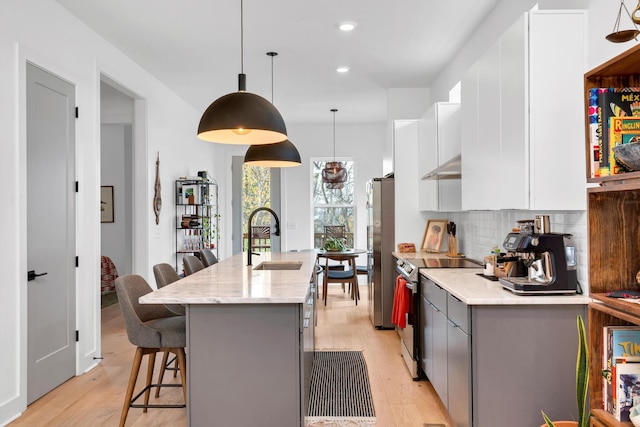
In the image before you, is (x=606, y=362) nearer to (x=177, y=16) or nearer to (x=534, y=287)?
(x=534, y=287)

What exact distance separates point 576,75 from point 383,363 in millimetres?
2797

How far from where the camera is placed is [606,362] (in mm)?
1596

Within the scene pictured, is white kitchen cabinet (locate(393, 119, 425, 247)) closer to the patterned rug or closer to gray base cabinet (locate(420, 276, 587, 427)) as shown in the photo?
the patterned rug

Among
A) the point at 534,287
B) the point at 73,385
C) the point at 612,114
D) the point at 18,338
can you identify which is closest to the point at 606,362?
the point at 612,114

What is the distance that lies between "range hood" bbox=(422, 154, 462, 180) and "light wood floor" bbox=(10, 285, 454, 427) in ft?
5.62

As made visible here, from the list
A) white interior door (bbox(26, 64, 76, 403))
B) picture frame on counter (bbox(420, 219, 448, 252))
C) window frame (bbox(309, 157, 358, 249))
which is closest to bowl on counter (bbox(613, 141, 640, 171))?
white interior door (bbox(26, 64, 76, 403))

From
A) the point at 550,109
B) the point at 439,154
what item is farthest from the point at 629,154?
the point at 439,154

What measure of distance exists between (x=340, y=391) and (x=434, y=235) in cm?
227

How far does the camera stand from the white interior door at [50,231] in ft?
11.2

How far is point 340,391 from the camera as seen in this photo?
361cm

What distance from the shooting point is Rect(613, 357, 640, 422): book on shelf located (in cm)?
152

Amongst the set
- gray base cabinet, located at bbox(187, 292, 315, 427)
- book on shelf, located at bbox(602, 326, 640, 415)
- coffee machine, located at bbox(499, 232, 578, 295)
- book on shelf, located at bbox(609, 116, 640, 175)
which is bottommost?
gray base cabinet, located at bbox(187, 292, 315, 427)

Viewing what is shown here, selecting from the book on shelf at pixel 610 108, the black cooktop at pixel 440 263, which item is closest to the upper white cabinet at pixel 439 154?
the black cooktop at pixel 440 263

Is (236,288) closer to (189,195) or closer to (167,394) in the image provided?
(167,394)
